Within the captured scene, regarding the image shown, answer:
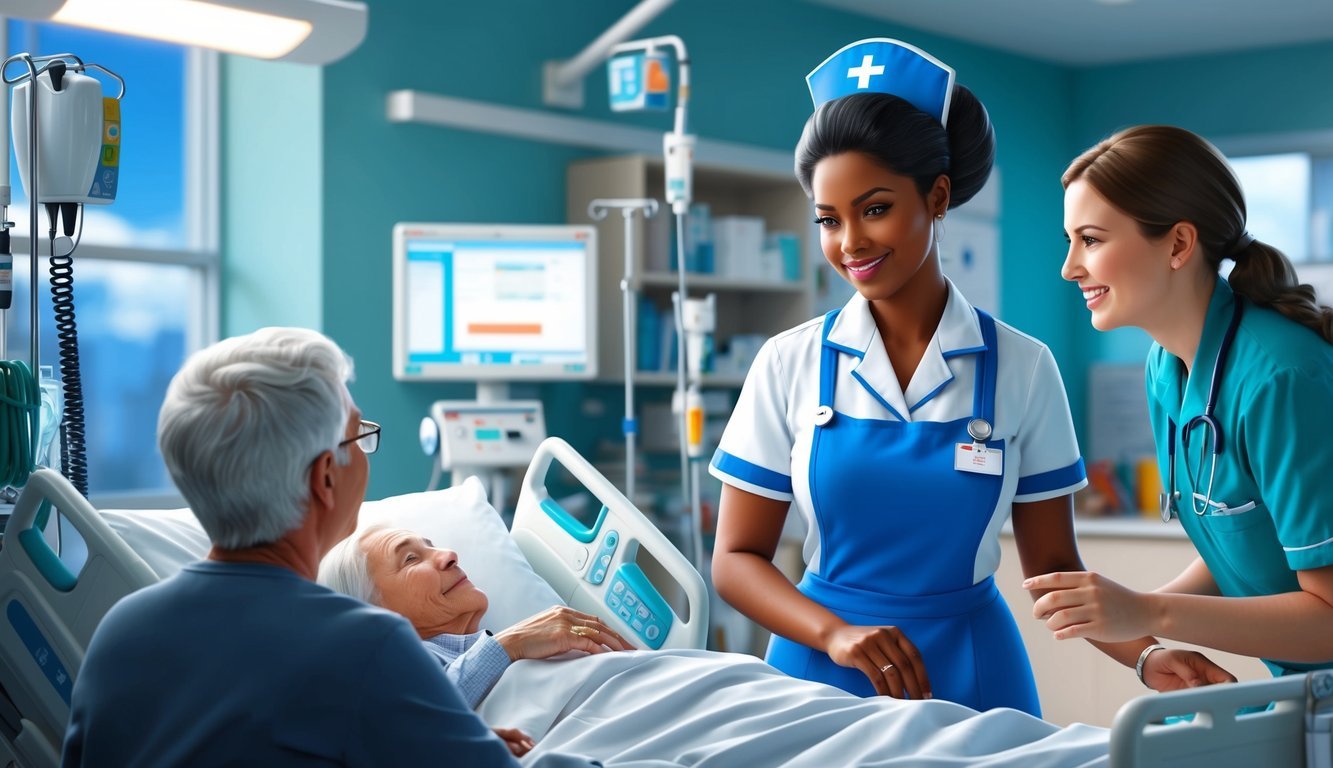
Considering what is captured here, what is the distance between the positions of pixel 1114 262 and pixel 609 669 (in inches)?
31.2

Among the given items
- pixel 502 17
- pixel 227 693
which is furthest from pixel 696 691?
pixel 502 17

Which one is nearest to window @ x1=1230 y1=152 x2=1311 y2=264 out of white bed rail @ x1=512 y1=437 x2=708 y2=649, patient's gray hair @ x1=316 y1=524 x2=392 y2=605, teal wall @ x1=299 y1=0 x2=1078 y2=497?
teal wall @ x1=299 y1=0 x2=1078 y2=497

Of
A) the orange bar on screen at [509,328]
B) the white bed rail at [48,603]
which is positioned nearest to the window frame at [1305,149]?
the orange bar on screen at [509,328]

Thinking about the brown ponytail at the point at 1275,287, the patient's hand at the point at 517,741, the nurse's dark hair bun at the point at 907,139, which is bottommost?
the patient's hand at the point at 517,741

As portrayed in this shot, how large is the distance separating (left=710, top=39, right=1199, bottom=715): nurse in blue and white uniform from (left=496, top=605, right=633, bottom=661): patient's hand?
7.1 inches

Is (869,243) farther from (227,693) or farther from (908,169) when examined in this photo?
(227,693)

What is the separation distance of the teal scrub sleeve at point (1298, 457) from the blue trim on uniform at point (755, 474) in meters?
0.59

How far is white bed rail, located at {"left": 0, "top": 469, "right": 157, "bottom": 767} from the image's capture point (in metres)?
1.71

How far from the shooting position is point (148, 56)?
4.06 metres

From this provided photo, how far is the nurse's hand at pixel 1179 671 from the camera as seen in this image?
5.52ft

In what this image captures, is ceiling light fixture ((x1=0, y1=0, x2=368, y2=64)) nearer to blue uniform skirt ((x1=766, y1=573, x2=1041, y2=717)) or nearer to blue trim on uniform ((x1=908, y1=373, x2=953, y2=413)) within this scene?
blue trim on uniform ((x1=908, y1=373, x2=953, y2=413))

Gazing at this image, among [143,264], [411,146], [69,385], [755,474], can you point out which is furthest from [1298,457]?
[143,264]

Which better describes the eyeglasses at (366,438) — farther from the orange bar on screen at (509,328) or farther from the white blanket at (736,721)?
the orange bar on screen at (509,328)

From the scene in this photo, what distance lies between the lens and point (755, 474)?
1875 millimetres
